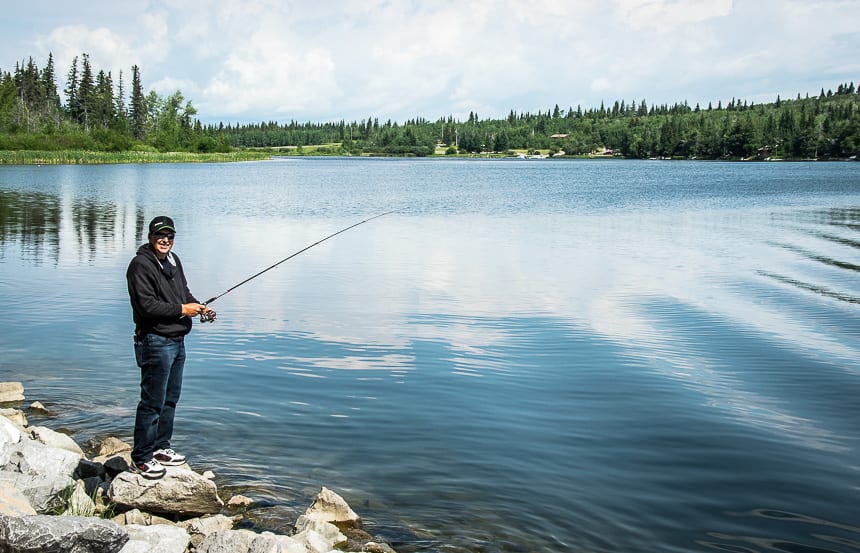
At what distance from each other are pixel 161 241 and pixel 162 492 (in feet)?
7.48

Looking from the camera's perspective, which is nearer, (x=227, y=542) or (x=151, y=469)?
(x=227, y=542)

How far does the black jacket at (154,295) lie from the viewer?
7.13 metres

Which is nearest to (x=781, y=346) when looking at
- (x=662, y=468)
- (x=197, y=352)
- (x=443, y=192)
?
(x=662, y=468)

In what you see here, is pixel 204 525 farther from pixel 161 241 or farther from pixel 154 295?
pixel 161 241

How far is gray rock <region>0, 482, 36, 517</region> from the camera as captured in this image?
20.4 feet

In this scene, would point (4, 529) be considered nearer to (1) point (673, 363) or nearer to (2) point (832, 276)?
(1) point (673, 363)


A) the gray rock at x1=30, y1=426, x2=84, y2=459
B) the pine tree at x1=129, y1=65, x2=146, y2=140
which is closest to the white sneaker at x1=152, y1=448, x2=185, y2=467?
the gray rock at x1=30, y1=426, x2=84, y2=459

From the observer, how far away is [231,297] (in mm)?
18359

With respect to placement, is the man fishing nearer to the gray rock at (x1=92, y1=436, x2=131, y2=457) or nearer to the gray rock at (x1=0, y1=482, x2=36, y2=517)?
the gray rock at (x1=0, y1=482, x2=36, y2=517)

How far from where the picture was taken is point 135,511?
7102mm

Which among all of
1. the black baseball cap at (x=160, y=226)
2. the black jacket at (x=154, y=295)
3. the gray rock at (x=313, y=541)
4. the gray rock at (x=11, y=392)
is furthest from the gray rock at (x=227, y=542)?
the gray rock at (x=11, y=392)

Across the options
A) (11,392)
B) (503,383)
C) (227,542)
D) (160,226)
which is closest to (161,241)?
(160,226)

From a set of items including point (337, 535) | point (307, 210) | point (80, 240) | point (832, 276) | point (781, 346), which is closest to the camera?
point (337, 535)

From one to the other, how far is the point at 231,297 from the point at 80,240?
14.0 m
